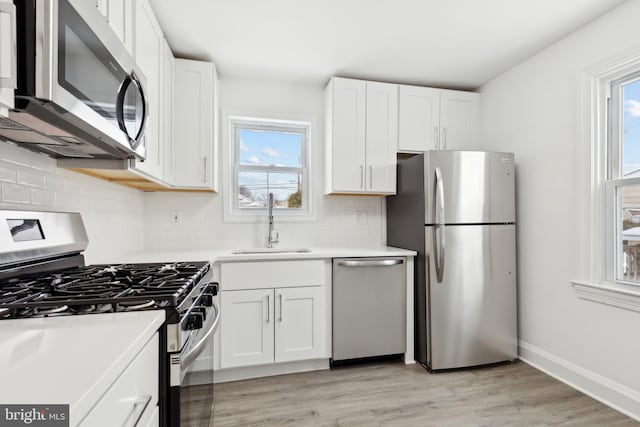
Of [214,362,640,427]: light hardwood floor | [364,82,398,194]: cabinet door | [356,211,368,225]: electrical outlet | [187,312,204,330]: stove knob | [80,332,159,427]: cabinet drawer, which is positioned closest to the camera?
[80,332,159,427]: cabinet drawer

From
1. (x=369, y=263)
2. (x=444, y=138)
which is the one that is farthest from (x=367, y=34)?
(x=369, y=263)

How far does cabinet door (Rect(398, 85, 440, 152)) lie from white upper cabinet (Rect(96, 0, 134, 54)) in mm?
2062

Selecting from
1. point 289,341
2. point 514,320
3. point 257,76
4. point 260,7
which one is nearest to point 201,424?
point 289,341

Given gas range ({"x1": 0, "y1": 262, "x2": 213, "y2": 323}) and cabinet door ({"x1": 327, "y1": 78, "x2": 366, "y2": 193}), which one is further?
cabinet door ({"x1": 327, "y1": 78, "x2": 366, "y2": 193})

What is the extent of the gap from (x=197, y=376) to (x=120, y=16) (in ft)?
4.98

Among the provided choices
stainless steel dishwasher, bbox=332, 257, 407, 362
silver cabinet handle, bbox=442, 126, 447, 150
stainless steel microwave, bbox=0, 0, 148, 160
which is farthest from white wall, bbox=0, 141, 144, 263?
silver cabinet handle, bbox=442, 126, 447, 150

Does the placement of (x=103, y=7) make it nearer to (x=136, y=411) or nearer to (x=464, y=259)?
(x=136, y=411)

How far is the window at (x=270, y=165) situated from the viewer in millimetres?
2879

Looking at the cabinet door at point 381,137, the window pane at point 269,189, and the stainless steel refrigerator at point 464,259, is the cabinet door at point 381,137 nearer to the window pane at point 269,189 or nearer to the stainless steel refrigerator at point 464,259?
the stainless steel refrigerator at point 464,259

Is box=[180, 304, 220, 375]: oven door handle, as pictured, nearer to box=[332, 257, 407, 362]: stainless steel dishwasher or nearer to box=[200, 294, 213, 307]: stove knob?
box=[200, 294, 213, 307]: stove knob

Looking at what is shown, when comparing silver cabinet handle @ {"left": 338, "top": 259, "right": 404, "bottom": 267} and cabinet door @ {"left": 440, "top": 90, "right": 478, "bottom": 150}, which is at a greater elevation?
cabinet door @ {"left": 440, "top": 90, "right": 478, "bottom": 150}

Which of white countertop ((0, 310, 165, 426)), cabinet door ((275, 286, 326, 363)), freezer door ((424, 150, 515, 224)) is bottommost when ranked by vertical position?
cabinet door ((275, 286, 326, 363))

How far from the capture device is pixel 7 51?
697 mm

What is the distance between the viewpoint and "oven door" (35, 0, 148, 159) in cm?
77
